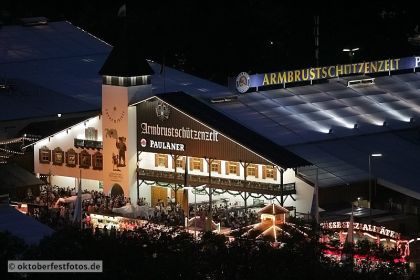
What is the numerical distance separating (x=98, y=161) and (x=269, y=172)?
37.9 ft

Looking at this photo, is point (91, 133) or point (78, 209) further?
point (91, 133)

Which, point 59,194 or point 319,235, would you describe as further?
point 59,194

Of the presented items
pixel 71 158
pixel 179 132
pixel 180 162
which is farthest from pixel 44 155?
pixel 179 132

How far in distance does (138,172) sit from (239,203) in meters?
6.86

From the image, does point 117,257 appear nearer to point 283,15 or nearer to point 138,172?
point 138,172

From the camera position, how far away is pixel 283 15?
475ft

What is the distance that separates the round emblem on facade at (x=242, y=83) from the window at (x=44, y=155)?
463 inches

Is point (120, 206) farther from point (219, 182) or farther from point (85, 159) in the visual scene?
point (85, 159)

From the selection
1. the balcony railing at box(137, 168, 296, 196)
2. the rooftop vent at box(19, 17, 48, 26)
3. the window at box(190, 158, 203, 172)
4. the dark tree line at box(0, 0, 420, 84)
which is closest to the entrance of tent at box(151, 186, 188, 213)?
the balcony railing at box(137, 168, 296, 196)

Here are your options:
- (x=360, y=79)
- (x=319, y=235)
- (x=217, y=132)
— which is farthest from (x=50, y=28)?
(x=319, y=235)

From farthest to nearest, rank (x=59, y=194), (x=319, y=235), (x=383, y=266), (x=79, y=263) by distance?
(x=59, y=194) → (x=319, y=235) → (x=383, y=266) → (x=79, y=263)

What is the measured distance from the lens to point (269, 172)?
84.5m

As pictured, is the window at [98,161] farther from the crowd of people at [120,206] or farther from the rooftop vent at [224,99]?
the rooftop vent at [224,99]

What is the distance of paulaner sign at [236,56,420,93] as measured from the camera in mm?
94688
